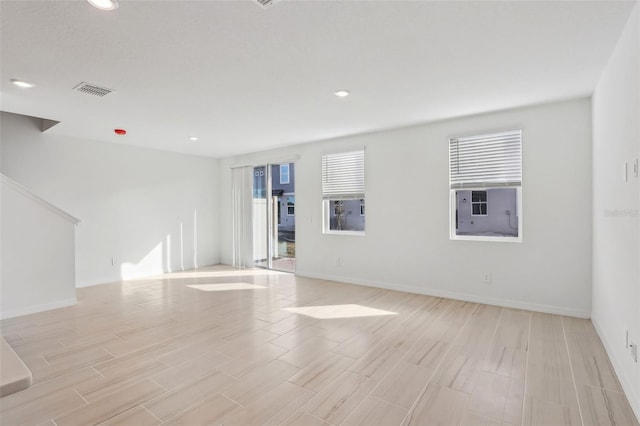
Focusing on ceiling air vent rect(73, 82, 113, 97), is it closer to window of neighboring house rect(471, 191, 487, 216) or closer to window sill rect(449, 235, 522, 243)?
window sill rect(449, 235, 522, 243)

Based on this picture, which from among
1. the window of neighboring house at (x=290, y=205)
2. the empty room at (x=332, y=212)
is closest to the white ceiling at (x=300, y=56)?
the empty room at (x=332, y=212)

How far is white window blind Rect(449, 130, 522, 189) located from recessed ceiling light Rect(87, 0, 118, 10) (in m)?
3.95

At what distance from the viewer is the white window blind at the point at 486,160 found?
3992mm

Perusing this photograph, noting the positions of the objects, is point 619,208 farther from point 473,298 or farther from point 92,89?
point 92,89

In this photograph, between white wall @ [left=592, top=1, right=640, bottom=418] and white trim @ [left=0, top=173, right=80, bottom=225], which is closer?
white wall @ [left=592, top=1, right=640, bottom=418]

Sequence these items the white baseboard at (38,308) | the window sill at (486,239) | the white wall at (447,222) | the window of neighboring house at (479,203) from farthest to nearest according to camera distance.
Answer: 1. the window of neighboring house at (479,203)
2. the window sill at (486,239)
3. the white baseboard at (38,308)
4. the white wall at (447,222)

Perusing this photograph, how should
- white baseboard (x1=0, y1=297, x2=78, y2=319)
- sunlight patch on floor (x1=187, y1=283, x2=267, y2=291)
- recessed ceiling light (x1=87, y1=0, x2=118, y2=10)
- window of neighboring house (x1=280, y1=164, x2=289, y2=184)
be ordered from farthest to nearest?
1. window of neighboring house (x1=280, y1=164, x2=289, y2=184)
2. sunlight patch on floor (x1=187, y1=283, x2=267, y2=291)
3. white baseboard (x1=0, y1=297, x2=78, y2=319)
4. recessed ceiling light (x1=87, y1=0, x2=118, y2=10)

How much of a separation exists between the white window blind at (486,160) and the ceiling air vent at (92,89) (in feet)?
13.7

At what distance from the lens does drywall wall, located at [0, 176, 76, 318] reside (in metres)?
3.83

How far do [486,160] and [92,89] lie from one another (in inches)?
180

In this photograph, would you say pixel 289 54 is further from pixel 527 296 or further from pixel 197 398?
pixel 527 296

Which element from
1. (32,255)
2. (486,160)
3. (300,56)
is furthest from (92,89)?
(486,160)

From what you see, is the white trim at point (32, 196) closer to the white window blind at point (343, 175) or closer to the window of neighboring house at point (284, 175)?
the white window blind at point (343, 175)

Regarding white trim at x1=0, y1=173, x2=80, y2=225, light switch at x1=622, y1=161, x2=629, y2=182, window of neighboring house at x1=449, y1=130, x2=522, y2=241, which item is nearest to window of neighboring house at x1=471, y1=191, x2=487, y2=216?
window of neighboring house at x1=449, y1=130, x2=522, y2=241
